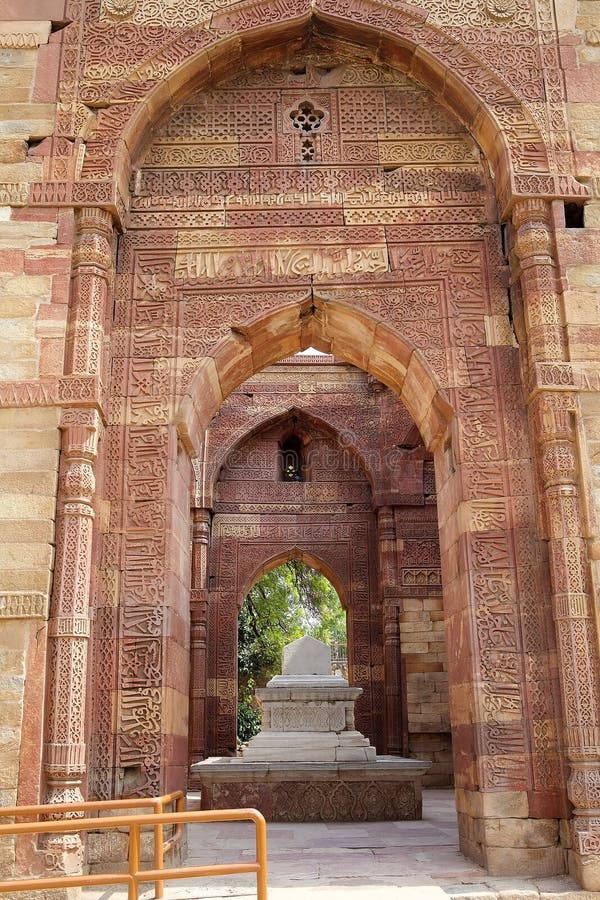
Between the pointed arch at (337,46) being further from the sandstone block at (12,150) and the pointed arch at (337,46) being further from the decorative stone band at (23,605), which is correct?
the decorative stone band at (23,605)

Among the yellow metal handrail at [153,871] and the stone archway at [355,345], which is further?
the stone archway at [355,345]

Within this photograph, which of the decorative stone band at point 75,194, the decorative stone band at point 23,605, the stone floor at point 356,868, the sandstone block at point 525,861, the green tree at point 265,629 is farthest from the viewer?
the green tree at point 265,629

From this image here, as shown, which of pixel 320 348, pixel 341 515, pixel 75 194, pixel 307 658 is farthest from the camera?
pixel 341 515

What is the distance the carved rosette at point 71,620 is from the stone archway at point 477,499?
24 millimetres

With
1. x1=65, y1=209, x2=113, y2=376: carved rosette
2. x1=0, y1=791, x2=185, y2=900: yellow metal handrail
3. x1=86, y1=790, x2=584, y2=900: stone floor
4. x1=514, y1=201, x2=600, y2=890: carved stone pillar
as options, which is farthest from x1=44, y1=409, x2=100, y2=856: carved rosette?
x1=514, y1=201, x2=600, y2=890: carved stone pillar

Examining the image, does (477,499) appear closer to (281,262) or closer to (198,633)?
(281,262)

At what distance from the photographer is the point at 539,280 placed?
241 inches

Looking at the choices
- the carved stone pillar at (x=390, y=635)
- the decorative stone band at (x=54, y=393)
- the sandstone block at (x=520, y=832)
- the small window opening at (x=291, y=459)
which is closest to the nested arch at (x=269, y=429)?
the small window opening at (x=291, y=459)

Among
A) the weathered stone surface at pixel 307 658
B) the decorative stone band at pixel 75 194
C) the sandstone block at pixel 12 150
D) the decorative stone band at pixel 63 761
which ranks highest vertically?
the sandstone block at pixel 12 150

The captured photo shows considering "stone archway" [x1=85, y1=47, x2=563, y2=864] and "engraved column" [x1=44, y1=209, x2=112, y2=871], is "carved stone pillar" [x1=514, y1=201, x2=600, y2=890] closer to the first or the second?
"stone archway" [x1=85, y1=47, x2=563, y2=864]

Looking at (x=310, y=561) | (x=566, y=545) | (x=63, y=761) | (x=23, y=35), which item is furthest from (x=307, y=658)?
(x=23, y=35)

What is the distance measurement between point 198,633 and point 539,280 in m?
8.89

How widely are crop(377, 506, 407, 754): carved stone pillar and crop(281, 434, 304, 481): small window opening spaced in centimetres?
190

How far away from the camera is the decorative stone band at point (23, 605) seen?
5289 millimetres
